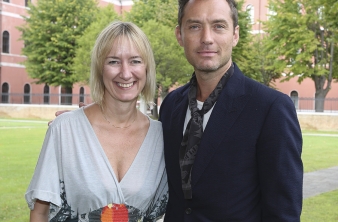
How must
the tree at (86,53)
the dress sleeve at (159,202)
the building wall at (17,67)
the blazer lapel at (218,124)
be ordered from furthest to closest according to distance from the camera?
the building wall at (17,67) → the tree at (86,53) → the dress sleeve at (159,202) → the blazer lapel at (218,124)

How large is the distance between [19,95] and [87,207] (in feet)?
137

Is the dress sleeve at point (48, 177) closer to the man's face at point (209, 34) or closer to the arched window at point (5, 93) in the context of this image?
the man's face at point (209, 34)

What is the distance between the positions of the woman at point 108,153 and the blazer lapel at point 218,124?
1.35 feet

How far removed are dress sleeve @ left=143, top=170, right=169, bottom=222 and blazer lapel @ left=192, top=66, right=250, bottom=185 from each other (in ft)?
1.39

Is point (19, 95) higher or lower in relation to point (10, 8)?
lower

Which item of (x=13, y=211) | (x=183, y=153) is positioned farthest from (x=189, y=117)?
(x=13, y=211)

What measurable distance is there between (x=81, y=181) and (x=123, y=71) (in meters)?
0.70

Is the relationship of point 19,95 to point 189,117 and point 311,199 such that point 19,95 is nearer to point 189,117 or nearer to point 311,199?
point 311,199

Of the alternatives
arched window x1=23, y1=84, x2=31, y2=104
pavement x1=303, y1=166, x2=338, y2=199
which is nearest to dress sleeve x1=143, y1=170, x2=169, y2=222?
pavement x1=303, y1=166, x2=338, y2=199

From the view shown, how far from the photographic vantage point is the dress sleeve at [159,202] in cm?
314

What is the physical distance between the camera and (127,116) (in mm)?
3146

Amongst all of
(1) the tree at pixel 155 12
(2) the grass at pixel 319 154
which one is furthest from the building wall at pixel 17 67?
(2) the grass at pixel 319 154

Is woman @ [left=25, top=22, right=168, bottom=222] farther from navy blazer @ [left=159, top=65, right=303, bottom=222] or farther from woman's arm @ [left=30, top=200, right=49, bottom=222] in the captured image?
navy blazer @ [left=159, top=65, right=303, bottom=222]

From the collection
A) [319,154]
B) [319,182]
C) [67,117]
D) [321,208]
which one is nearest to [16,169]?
[319,182]
